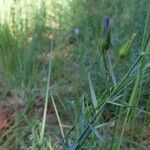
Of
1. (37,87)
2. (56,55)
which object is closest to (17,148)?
(37,87)

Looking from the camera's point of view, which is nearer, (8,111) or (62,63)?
(8,111)

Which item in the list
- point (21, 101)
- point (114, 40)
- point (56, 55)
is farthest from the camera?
point (56, 55)

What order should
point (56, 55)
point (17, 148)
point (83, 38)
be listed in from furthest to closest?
point (83, 38), point (56, 55), point (17, 148)

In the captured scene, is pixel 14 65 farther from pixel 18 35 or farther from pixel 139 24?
pixel 139 24

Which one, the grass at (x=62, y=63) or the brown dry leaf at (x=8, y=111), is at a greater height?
the grass at (x=62, y=63)

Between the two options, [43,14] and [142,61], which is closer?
[142,61]

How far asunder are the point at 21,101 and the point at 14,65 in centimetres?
31

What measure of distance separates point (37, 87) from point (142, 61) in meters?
1.52

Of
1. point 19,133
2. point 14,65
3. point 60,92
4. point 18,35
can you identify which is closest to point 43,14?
point 18,35

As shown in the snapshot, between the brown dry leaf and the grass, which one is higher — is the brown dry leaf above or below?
below

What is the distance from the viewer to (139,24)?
8.49ft

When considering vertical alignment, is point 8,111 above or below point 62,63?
below

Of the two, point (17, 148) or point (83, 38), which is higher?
point (83, 38)

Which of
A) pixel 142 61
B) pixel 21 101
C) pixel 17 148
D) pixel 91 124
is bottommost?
pixel 17 148
